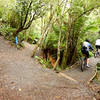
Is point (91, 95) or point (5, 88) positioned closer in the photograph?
point (5, 88)

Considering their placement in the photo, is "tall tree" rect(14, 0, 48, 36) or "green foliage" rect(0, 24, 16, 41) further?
"green foliage" rect(0, 24, 16, 41)

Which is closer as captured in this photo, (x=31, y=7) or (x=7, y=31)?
(x=31, y=7)

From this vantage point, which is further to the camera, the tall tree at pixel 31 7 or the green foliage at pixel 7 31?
the green foliage at pixel 7 31

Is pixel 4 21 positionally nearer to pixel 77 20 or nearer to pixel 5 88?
pixel 77 20

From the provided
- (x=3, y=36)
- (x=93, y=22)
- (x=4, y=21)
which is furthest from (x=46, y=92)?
(x=4, y=21)

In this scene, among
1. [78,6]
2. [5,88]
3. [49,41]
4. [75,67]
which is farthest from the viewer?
[49,41]

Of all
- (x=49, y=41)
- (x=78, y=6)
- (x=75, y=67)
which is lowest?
(x=75, y=67)

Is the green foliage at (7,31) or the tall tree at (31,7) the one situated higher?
the tall tree at (31,7)

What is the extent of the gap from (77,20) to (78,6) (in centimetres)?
176

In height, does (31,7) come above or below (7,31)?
above

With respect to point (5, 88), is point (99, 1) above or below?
above

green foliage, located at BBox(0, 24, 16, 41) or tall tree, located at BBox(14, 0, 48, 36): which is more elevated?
tall tree, located at BBox(14, 0, 48, 36)

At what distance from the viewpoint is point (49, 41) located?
13820 mm

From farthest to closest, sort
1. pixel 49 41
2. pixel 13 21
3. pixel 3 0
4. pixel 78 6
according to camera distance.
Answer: pixel 13 21 < pixel 3 0 < pixel 49 41 < pixel 78 6
